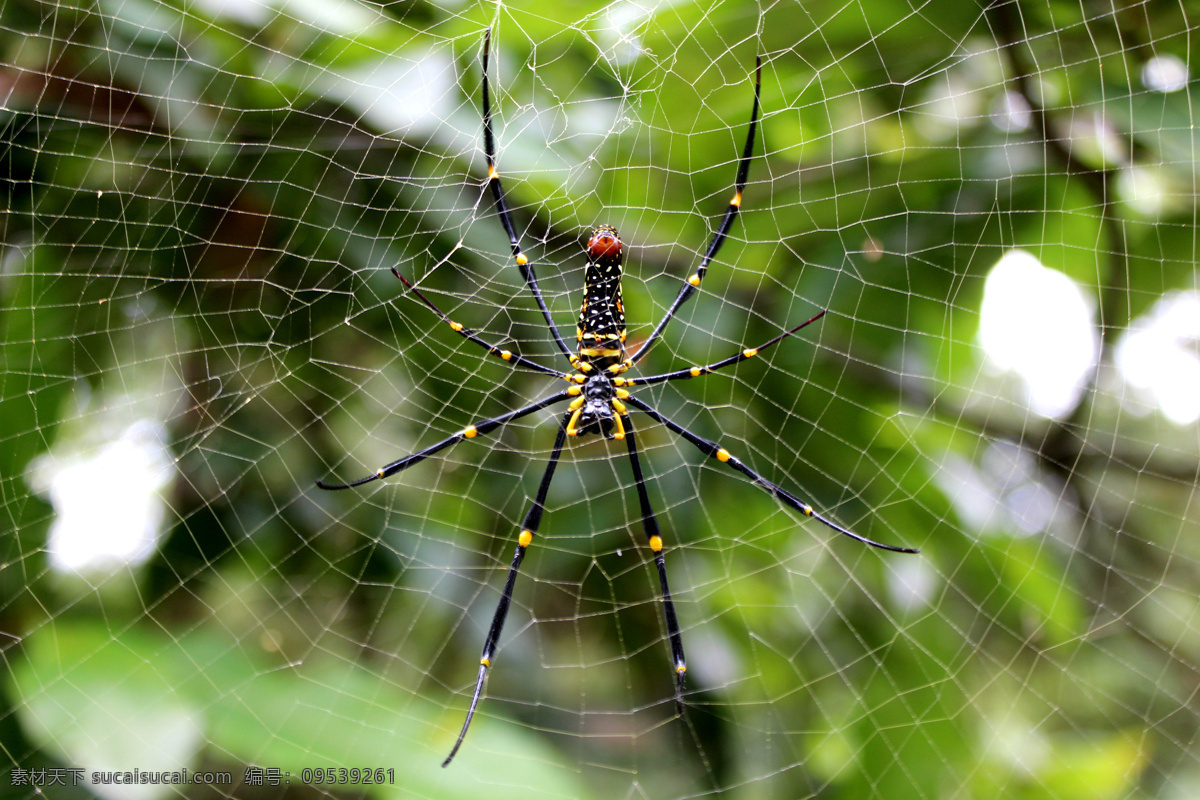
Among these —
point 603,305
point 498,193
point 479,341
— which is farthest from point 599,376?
point 498,193

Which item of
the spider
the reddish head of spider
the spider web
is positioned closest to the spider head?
the spider

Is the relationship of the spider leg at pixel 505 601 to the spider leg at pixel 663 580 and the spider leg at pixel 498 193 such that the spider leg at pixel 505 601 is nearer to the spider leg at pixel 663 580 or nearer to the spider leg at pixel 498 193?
the spider leg at pixel 663 580

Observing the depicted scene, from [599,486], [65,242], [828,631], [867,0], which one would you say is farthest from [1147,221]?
[65,242]

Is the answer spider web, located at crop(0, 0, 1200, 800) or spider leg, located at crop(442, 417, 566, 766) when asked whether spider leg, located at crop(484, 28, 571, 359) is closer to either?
spider web, located at crop(0, 0, 1200, 800)

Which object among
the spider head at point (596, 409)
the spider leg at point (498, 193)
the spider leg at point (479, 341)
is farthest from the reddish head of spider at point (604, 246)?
the spider head at point (596, 409)

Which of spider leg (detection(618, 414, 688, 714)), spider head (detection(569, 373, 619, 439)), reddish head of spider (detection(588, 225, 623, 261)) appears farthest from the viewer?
spider head (detection(569, 373, 619, 439))

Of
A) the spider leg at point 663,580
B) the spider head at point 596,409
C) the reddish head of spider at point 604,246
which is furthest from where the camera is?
the spider head at point 596,409

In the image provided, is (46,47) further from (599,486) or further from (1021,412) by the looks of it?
(1021,412)
